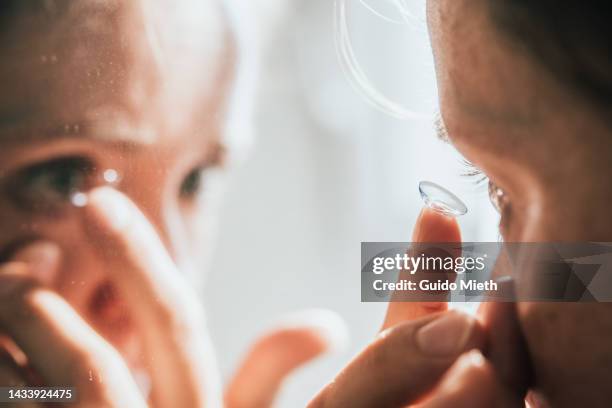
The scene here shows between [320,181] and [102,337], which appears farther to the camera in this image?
[320,181]

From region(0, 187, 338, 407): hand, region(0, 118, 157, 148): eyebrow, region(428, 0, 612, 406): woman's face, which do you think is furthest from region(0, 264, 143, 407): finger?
region(428, 0, 612, 406): woman's face

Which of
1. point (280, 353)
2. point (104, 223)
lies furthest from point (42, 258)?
point (280, 353)

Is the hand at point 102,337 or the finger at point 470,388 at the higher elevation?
the hand at point 102,337

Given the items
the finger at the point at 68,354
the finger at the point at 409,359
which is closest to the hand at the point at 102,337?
the finger at the point at 68,354

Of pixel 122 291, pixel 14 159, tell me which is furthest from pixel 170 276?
pixel 14 159

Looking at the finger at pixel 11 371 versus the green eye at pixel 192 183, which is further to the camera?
the green eye at pixel 192 183

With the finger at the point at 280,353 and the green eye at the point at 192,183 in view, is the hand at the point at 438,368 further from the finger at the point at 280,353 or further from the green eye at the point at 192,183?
the green eye at the point at 192,183

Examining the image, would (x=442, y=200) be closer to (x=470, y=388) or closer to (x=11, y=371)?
(x=470, y=388)

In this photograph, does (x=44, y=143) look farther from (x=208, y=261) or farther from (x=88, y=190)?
(x=208, y=261)
